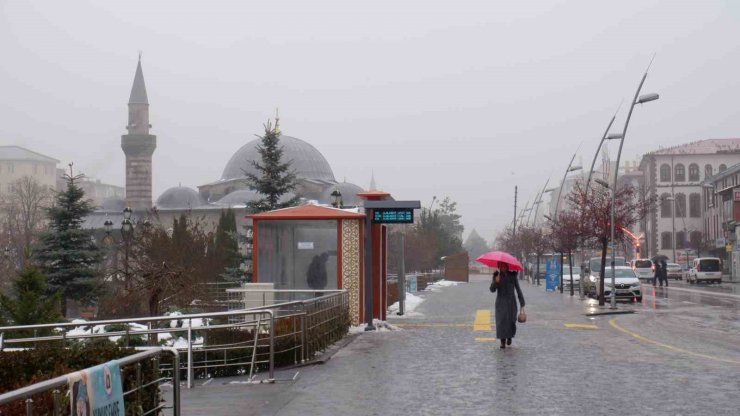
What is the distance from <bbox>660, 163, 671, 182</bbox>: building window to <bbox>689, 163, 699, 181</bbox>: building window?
2.46 m

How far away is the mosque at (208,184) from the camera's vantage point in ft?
344

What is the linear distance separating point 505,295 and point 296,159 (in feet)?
301

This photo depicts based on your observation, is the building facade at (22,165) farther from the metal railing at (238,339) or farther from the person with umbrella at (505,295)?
the metal railing at (238,339)

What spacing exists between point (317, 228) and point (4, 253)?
39.1 meters

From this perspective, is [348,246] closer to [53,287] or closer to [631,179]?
[53,287]

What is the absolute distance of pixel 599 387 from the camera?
12.0 m

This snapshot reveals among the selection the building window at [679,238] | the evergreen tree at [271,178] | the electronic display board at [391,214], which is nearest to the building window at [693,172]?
the building window at [679,238]

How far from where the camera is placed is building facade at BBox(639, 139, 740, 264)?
110938mm

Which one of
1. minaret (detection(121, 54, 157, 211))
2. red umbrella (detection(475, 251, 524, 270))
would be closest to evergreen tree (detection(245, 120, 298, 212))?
red umbrella (detection(475, 251, 524, 270))

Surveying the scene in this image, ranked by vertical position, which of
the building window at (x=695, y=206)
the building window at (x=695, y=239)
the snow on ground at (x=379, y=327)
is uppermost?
the building window at (x=695, y=206)

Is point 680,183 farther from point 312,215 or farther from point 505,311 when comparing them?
point 505,311

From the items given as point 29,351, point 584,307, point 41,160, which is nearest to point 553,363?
point 29,351

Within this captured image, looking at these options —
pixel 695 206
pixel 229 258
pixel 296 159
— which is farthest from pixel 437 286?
pixel 695 206

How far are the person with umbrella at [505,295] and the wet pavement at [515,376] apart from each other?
342mm
